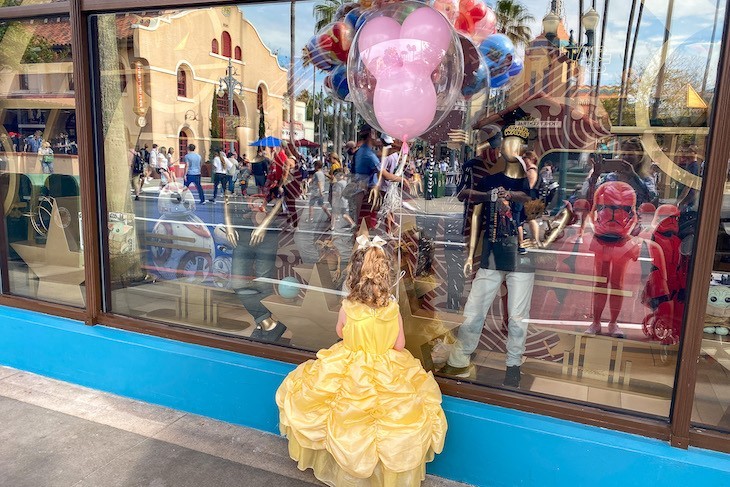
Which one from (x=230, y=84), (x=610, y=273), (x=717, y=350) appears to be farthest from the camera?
(x=230, y=84)

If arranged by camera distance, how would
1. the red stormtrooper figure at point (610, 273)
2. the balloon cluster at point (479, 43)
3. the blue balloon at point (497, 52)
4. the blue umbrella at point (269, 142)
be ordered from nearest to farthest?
the balloon cluster at point (479, 43)
the blue balloon at point (497, 52)
the red stormtrooper figure at point (610, 273)
the blue umbrella at point (269, 142)

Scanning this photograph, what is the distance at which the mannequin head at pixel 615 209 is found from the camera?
335 centimetres

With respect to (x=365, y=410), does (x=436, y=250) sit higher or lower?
higher

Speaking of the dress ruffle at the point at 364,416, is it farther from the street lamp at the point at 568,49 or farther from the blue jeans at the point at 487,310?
the street lamp at the point at 568,49

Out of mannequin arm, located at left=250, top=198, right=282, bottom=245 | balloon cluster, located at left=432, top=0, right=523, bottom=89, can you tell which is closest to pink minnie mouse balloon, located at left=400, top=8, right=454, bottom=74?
balloon cluster, located at left=432, top=0, right=523, bottom=89

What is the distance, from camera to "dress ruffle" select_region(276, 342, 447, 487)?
2.14 metres

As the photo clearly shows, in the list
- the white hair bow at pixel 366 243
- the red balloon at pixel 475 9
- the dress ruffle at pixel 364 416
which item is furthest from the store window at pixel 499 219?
the white hair bow at pixel 366 243

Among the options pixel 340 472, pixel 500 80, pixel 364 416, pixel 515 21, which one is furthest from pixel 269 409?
pixel 515 21

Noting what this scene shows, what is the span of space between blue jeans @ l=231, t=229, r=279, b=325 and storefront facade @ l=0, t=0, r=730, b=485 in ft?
0.06

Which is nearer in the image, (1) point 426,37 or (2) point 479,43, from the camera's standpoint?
(1) point 426,37

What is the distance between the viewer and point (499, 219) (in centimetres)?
313

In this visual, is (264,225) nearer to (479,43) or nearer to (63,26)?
(63,26)

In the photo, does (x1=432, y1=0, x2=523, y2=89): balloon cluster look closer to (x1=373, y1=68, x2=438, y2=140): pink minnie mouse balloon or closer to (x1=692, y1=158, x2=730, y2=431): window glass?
(x1=373, y1=68, x2=438, y2=140): pink minnie mouse balloon

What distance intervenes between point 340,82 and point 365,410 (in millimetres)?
1820
